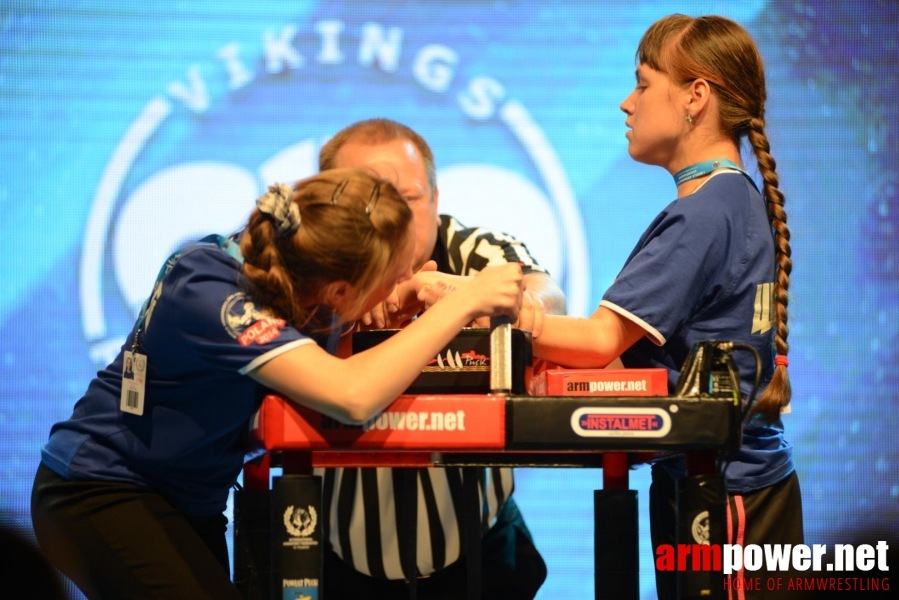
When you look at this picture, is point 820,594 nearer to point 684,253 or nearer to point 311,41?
point 684,253

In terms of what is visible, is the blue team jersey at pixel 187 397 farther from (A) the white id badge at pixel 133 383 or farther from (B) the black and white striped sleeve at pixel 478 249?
(B) the black and white striped sleeve at pixel 478 249

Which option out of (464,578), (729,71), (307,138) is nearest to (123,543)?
(464,578)

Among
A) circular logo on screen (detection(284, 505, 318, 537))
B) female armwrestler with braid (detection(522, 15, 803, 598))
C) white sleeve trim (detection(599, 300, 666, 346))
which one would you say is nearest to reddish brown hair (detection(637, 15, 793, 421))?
female armwrestler with braid (detection(522, 15, 803, 598))

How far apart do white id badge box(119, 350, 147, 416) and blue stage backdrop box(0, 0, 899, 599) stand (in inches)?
67.8

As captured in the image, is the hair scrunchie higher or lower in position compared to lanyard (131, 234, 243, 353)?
higher

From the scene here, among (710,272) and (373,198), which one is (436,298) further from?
(710,272)

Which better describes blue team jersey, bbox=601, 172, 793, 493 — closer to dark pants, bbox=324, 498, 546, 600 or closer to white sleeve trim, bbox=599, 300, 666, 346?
white sleeve trim, bbox=599, 300, 666, 346

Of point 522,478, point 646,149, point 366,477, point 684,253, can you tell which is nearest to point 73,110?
point 366,477

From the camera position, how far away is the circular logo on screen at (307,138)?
3.22m

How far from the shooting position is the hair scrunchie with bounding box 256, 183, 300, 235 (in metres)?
1.43

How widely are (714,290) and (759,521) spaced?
0.40 m

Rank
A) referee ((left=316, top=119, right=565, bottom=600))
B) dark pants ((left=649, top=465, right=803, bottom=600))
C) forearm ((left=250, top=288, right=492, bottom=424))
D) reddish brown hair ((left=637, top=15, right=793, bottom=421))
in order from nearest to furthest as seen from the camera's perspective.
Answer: forearm ((left=250, top=288, right=492, bottom=424)) < dark pants ((left=649, top=465, right=803, bottom=600)) < reddish brown hair ((left=637, top=15, right=793, bottom=421)) < referee ((left=316, top=119, right=565, bottom=600))

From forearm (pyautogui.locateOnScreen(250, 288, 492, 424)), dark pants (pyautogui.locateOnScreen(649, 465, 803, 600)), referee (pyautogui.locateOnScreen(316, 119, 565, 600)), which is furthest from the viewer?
referee (pyautogui.locateOnScreen(316, 119, 565, 600))

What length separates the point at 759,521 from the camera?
1636mm
